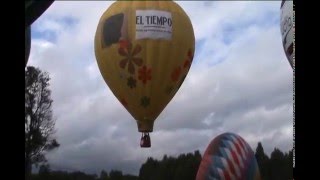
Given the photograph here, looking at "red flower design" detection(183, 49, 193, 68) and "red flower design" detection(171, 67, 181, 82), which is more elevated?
"red flower design" detection(183, 49, 193, 68)

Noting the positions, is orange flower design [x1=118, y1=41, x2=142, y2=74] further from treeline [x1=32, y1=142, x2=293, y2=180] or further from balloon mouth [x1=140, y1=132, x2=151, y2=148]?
treeline [x1=32, y1=142, x2=293, y2=180]

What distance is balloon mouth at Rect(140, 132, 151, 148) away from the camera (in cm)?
1096

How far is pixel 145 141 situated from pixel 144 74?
133cm

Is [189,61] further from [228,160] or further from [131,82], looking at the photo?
[228,160]

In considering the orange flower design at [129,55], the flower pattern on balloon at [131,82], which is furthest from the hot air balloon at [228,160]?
the orange flower design at [129,55]

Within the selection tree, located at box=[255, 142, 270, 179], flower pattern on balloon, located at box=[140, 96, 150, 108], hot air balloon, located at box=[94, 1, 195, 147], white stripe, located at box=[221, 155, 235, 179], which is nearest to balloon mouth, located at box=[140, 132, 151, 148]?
hot air balloon, located at box=[94, 1, 195, 147]

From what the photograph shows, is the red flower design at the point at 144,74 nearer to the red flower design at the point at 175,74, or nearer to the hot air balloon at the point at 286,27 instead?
the red flower design at the point at 175,74

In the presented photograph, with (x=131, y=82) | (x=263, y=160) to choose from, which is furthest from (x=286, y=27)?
(x=263, y=160)

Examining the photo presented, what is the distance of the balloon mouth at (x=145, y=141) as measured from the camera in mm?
10961

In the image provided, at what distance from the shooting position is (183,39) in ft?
A: 36.1

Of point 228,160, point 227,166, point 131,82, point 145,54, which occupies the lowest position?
point 227,166

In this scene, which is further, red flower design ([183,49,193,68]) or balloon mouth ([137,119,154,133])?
red flower design ([183,49,193,68])

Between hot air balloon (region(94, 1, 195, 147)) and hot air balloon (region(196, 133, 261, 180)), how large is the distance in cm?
126

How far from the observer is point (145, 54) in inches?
424
